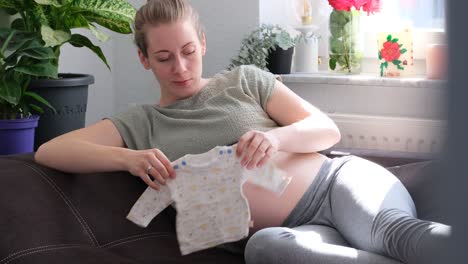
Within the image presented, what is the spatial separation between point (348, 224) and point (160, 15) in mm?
707

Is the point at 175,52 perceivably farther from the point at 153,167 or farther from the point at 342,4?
the point at 342,4

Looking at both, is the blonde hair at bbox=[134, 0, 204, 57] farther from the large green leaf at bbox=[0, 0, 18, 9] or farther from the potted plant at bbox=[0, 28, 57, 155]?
the large green leaf at bbox=[0, 0, 18, 9]

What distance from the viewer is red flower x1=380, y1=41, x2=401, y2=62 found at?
266 centimetres

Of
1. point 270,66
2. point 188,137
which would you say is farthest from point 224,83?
point 270,66

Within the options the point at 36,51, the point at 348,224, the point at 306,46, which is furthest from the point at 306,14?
the point at 348,224

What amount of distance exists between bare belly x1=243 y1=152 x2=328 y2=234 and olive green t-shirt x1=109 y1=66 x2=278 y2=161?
0.11 meters

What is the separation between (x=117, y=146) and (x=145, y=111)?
150 millimetres

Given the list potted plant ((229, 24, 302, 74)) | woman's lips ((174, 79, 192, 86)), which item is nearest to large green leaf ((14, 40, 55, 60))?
potted plant ((229, 24, 302, 74))

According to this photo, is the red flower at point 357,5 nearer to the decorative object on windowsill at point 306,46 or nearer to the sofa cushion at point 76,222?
the decorative object on windowsill at point 306,46

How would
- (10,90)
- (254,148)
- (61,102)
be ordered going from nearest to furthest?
(254,148), (10,90), (61,102)

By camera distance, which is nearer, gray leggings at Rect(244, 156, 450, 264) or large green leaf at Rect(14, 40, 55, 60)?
gray leggings at Rect(244, 156, 450, 264)

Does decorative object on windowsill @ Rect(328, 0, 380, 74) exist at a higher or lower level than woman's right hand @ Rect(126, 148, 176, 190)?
higher

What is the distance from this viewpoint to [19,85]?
8.09 ft

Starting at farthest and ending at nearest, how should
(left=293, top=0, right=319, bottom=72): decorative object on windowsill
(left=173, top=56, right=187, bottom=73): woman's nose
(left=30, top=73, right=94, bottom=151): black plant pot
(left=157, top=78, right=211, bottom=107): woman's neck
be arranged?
(left=293, top=0, right=319, bottom=72): decorative object on windowsill < (left=30, top=73, right=94, bottom=151): black plant pot < (left=157, top=78, right=211, bottom=107): woman's neck < (left=173, top=56, right=187, bottom=73): woman's nose
